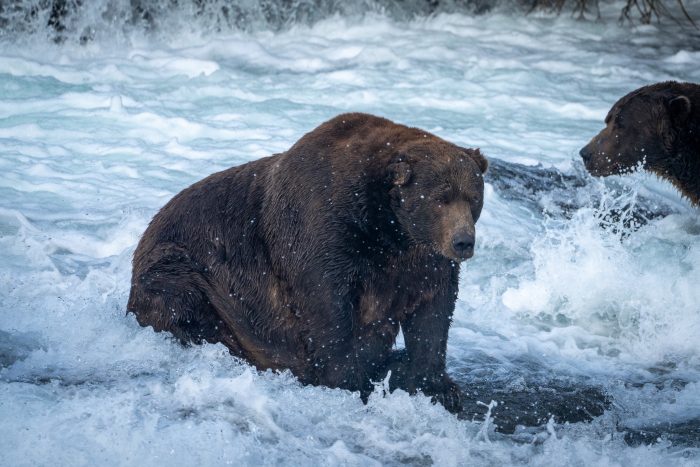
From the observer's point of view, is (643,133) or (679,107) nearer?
(679,107)

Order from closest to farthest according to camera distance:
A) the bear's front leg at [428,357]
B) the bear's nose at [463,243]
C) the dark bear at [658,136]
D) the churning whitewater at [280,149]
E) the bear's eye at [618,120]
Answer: the bear's nose at [463,243]
the churning whitewater at [280,149]
the bear's front leg at [428,357]
the dark bear at [658,136]
the bear's eye at [618,120]

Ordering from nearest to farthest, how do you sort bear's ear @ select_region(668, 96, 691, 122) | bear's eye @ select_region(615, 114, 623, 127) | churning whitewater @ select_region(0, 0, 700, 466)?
churning whitewater @ select_region(0, 0, 700, 466)
bear's ear @ select_region(668, 96, 691, 122)
bear's eye @ select_region(615, 114, 623, 127)

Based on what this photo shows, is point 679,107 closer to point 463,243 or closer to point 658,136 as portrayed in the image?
Result: point 658,136

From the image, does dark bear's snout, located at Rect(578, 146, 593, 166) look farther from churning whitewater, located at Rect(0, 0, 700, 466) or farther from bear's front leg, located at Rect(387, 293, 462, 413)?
bear's front leg, located at Rect(387, 293, 462, 413)

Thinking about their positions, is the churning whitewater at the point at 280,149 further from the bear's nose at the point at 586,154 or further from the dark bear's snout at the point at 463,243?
the dark bear's snout at the point at 463,243

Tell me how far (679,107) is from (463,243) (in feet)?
10.1

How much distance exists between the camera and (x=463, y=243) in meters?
3.96

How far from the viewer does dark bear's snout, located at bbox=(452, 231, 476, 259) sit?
13.0ft

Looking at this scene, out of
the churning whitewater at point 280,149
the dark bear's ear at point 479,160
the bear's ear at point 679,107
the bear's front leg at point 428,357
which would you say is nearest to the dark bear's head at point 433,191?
the dark bear's ear at point 479,160

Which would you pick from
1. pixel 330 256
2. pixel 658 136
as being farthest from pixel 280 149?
pixel 330 256

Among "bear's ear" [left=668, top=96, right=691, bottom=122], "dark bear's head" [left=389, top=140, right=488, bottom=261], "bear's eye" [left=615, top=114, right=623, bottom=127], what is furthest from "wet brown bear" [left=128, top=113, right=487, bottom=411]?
"bear's eye" [left=615, top=114, right=623, bottom=127]

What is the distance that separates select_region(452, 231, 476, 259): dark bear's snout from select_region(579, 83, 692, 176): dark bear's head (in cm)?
302

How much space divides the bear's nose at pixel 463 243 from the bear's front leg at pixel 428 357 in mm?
399

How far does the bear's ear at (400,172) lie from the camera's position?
413 cm
